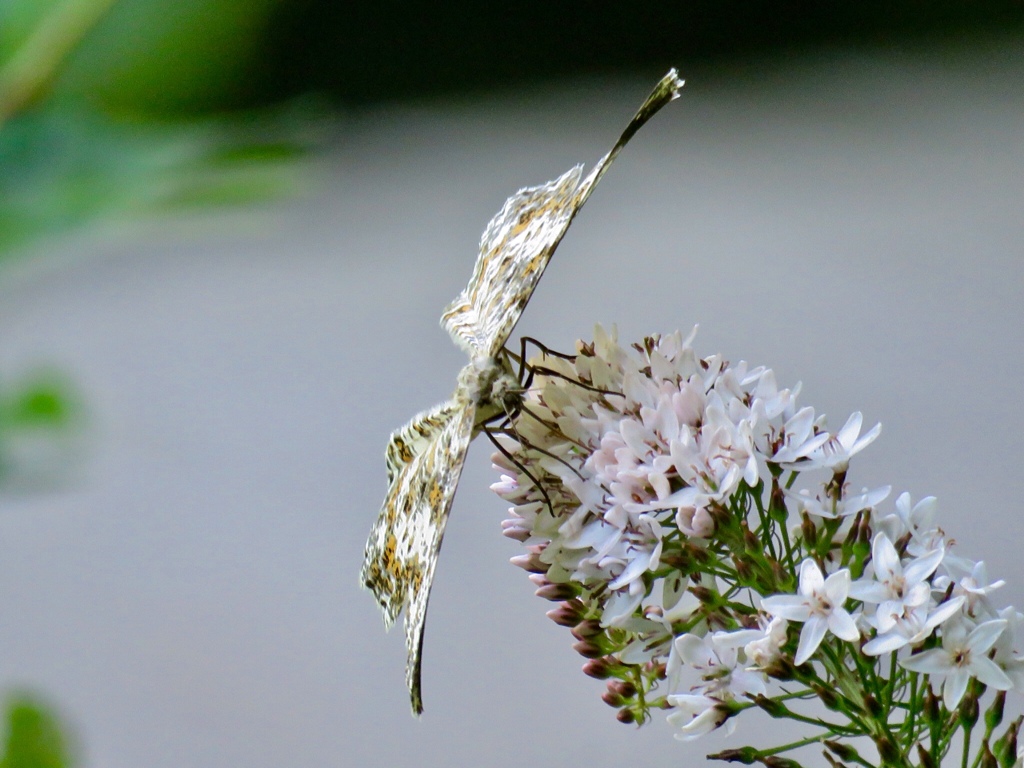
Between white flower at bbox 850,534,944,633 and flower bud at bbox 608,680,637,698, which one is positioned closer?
white flower at bbox 850,534,944,633

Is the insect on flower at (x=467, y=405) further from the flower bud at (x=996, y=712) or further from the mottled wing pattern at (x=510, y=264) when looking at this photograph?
the flower bud at (x=996, y=712)

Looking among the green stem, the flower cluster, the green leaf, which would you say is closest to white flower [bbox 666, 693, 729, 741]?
the flower cluster

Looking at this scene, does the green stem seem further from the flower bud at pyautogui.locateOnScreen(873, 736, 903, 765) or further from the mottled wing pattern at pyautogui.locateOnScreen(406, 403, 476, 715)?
the flower bud at pyautogui.locateOnScreen(873, 736, 903, 765)

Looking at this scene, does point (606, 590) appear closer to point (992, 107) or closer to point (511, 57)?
point (992, 107)

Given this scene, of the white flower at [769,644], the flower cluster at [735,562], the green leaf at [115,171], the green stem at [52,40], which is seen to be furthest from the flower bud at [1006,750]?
the green stem at [52,40]

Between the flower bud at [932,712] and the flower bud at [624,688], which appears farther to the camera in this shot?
the flower bud at [624,688]

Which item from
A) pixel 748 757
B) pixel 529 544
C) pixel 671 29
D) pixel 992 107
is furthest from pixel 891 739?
pixel 671 29
